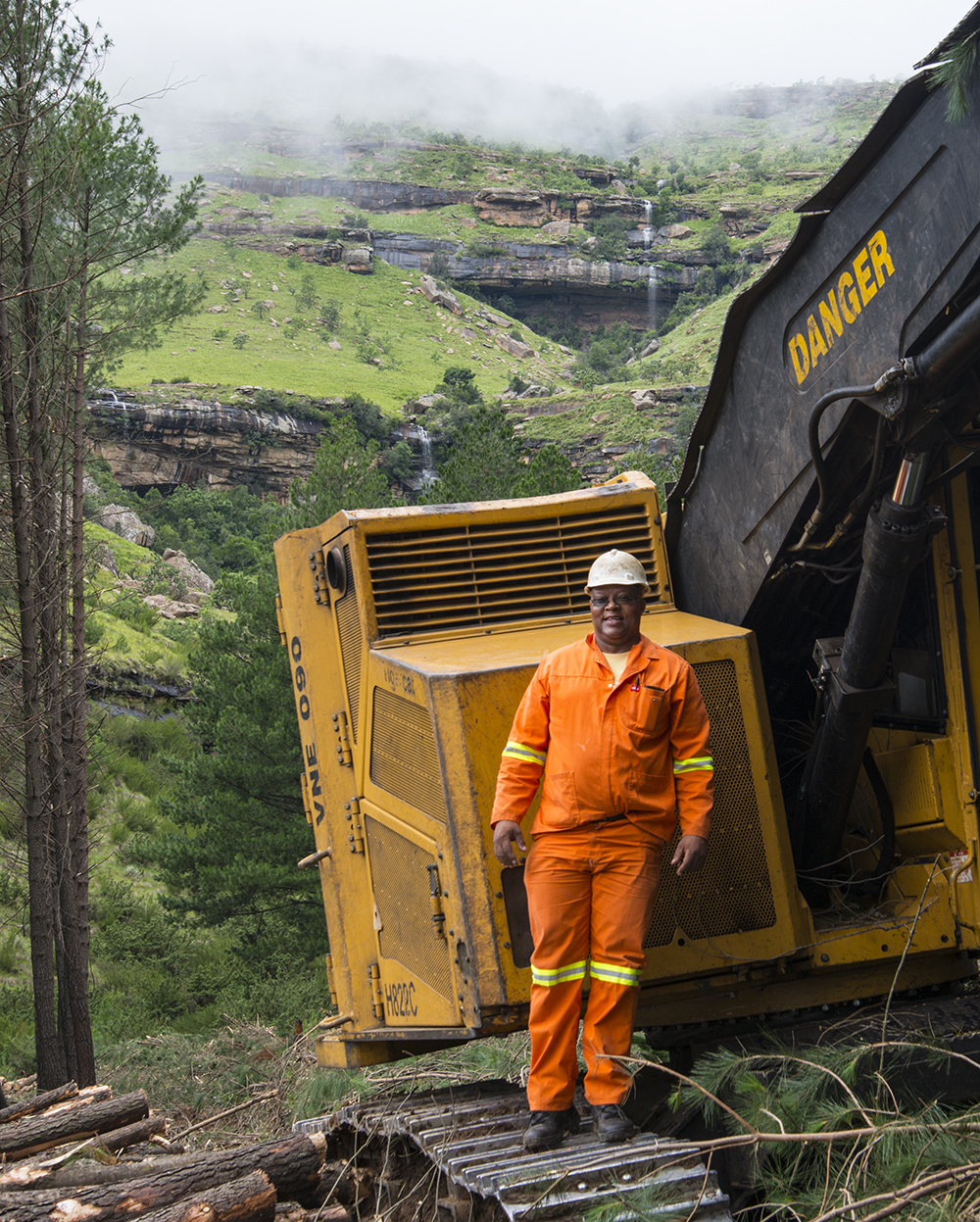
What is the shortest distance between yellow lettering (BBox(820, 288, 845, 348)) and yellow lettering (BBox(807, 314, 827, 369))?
35mm

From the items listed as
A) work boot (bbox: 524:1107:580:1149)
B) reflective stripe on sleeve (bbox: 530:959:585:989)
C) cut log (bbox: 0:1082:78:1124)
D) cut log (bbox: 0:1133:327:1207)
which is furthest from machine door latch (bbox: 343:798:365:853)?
cut log (bbox: 0:1082:78:1124)

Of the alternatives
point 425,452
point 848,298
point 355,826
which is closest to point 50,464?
point 355,826

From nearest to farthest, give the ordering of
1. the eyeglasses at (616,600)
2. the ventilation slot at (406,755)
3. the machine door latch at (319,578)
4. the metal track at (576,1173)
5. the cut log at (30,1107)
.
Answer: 1. the metal track at (576,1173)
2. the eyeglasses at (616,600)
3. the ventilation slot at (406,755)
4. the machine door latch at (319,578)
5. the cut log at (30,1107)

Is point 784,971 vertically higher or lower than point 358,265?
lower

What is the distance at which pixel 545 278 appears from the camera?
4833 inches

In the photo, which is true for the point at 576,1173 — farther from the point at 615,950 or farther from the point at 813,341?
the point at 813,341

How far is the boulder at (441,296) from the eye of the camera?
11131cm

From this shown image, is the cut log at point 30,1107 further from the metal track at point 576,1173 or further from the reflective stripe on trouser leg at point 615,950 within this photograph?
the reflective stripe on trouser leg at point 615,950

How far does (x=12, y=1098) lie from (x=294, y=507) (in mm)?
10397

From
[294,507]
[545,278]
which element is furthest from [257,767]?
[545,278]

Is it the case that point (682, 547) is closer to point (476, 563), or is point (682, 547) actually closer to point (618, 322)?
point (476, 563)

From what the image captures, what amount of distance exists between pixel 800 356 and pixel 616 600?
0.97 meters

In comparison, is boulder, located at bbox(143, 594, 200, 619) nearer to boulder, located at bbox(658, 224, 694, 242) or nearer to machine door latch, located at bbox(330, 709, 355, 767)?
machine door latch, located at bbox(330, 709, 355, 767)

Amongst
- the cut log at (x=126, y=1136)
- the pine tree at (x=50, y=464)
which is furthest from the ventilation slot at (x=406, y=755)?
the pine tree at (x=50, y=464)
